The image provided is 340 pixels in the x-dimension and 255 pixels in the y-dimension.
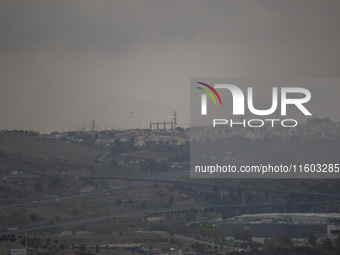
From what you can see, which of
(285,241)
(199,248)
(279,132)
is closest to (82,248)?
(199,248)

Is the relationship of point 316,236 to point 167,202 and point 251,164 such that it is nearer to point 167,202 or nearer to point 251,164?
point 167,202

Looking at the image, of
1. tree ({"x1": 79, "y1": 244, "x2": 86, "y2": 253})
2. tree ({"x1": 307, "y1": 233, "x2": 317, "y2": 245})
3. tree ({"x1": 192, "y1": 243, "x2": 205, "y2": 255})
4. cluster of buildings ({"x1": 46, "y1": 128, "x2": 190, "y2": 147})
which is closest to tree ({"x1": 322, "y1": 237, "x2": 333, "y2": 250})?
tree ({"x1": 307, "y1": 233, "x2": 317, "y2": 245})

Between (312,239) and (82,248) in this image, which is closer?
(82,248)

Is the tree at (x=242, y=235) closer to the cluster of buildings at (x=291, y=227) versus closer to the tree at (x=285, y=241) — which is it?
the cluster of buildings at (x=291, y=227)

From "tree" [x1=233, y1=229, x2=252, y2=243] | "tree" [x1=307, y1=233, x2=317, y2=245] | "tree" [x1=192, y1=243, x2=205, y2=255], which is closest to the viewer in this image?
"tree" [x1=192, y1=243, x2=205, y2=255]

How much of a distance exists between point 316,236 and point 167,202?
68.7ft

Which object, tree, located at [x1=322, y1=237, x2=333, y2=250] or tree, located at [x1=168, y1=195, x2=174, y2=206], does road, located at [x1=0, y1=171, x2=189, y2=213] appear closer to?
tree, located at [x1=168, y1=195, x2=174, y2=206]

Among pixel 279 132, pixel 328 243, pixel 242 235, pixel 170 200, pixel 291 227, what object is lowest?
pixel 328 243

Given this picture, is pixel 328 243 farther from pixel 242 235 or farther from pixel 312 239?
pixel 242 235

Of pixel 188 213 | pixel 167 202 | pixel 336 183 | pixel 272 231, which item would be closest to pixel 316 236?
pixel 272 231

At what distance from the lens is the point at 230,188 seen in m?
76.8

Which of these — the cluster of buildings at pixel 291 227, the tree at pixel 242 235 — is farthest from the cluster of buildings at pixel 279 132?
the tree at pixel 242 235

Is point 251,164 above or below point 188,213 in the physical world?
above

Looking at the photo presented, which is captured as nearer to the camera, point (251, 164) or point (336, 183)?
point (336, 183)
